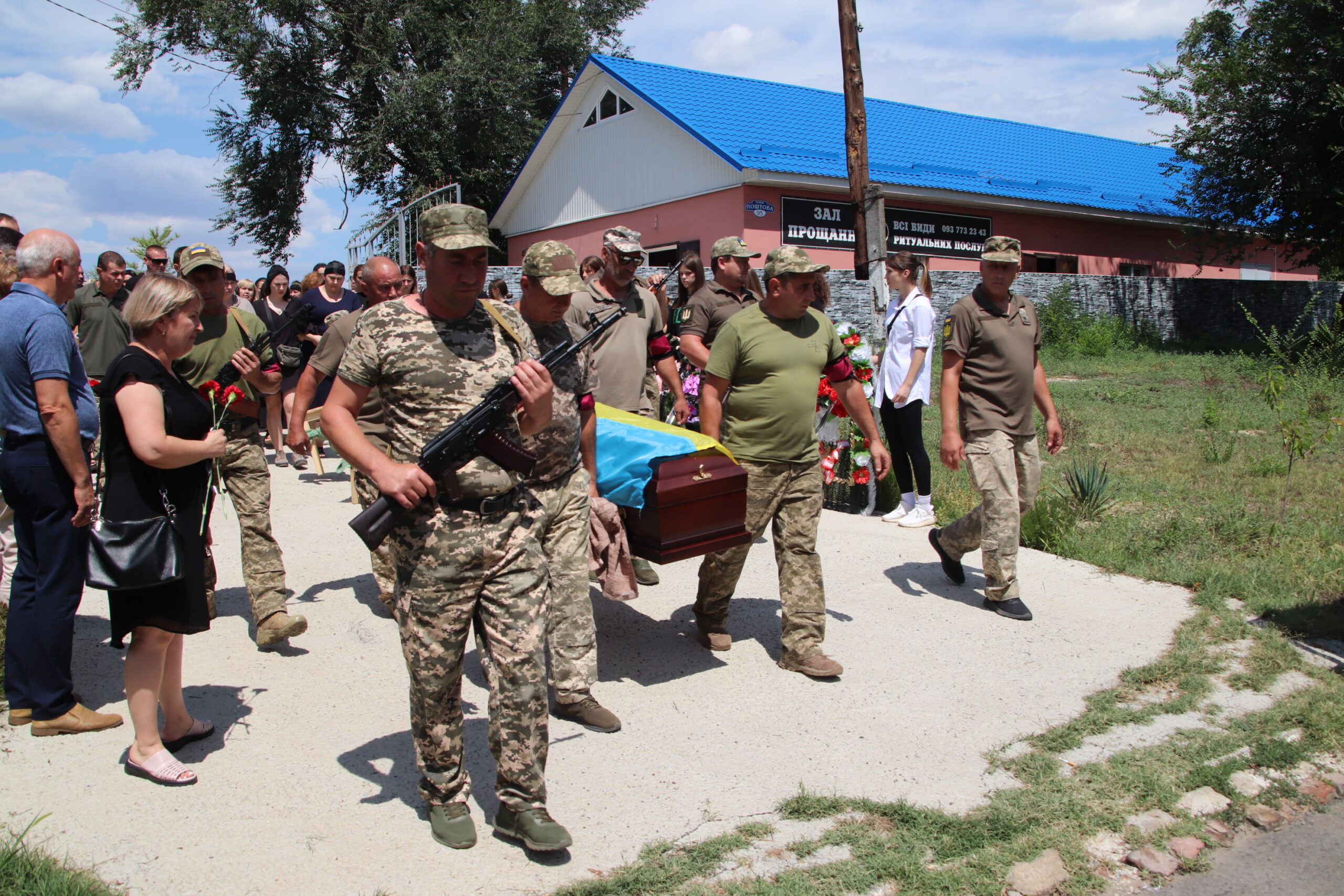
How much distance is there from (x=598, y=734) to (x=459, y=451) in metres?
1.75

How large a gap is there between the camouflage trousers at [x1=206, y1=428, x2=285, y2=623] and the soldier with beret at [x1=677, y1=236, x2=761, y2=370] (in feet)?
9.74

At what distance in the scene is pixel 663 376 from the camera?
242 inches

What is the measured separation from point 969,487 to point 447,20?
25199mm

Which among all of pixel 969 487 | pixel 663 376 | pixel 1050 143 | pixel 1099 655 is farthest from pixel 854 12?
pixel 1050 143

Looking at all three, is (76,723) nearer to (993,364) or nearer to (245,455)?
(245,455)

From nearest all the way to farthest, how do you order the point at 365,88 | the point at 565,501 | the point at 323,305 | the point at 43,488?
1. the point at 43,488
2. the point at 565,501
3. the point at 323,305
4. the point at 365,88

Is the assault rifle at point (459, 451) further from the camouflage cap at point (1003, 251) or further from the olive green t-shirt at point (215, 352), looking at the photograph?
the camouflage cap at point (1003, 251)

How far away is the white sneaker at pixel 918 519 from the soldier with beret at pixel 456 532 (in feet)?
17.0

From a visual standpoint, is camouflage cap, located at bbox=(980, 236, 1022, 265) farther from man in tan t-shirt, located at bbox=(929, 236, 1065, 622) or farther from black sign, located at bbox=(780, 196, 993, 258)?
black sign, located at bbox=(780, 196, 993, 258)

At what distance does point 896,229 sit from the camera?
21359mm

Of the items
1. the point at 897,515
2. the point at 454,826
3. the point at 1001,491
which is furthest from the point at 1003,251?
the point at 454,826

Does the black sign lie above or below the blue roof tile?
below

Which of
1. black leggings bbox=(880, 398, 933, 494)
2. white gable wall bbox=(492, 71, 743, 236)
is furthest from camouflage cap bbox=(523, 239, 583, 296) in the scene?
white gable wall bbox=(492, 71, 743, 236)

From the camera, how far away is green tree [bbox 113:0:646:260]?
27625 mm
